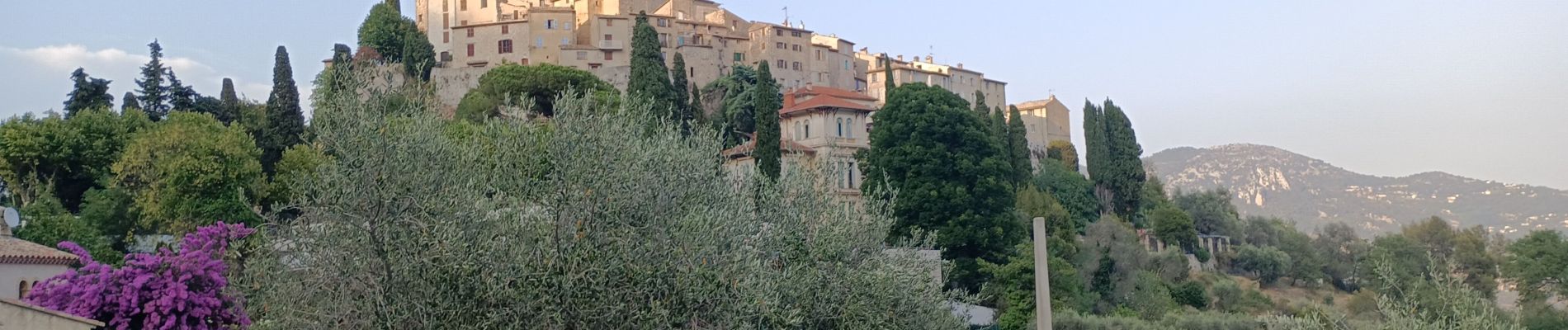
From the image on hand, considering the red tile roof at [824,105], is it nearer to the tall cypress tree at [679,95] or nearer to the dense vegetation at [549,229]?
the tall cypress tree at [679,95]

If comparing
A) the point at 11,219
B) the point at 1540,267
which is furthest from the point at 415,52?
the point at 1540,267

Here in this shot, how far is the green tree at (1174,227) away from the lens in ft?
238

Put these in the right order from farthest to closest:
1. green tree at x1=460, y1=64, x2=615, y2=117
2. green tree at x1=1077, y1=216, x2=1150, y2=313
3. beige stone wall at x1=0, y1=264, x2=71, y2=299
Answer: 1. green tree at x1=460, y1=64, x2=615, y2=117
2. green tree at x1=1077, y1=216, x2=1150, y2=313
3. beige stone wall at x1=0, y1=264, x2=71, y2=299

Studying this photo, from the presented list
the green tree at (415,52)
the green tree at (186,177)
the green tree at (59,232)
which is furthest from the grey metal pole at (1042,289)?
the green tree at (415,52)

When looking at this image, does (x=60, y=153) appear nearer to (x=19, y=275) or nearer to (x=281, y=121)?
(x=281, y=121)

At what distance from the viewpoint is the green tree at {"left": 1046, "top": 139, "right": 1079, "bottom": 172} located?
93750mm

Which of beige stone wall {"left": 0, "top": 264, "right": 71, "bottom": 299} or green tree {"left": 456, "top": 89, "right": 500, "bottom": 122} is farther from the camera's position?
green tree {"left": 456, "top": 89, "right": 500, "bottom": 122}

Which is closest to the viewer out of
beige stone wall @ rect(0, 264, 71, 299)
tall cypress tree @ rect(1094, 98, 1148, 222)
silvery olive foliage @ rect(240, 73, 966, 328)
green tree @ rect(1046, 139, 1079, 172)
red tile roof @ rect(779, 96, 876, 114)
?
silvery olive foliage @ rect(240, 73, 966, 328)

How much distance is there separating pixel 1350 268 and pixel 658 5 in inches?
1759

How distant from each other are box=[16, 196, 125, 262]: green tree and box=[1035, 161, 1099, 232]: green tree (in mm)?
41795

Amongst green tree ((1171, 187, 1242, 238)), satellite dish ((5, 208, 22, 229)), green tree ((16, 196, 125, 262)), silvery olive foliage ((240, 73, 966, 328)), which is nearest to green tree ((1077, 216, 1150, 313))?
green tree ((1171, 187, 1242, 238))

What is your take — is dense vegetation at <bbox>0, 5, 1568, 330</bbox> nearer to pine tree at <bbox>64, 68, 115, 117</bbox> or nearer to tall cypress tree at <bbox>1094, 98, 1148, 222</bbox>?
pine tree at <bbox>64, 68, 115, 117</bbox>

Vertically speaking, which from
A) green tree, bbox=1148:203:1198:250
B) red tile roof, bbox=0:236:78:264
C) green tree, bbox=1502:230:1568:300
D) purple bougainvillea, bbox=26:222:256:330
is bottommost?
green tree, bbox=1502:230:1568:300

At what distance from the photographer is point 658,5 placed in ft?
294
